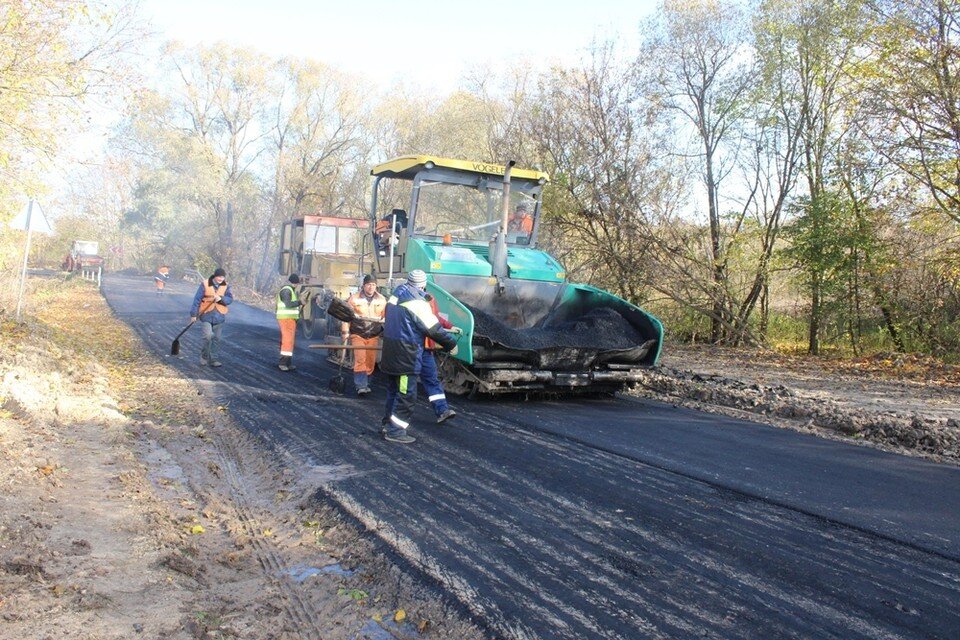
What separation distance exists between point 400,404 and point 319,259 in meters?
9.03

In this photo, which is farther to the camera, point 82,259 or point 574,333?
point 82,259

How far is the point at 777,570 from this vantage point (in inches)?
151

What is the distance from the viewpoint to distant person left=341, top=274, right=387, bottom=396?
8852 mm

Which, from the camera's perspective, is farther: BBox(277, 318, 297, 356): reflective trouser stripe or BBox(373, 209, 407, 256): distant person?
BBox(277, 318, 297, 356): reflective trouser stripe

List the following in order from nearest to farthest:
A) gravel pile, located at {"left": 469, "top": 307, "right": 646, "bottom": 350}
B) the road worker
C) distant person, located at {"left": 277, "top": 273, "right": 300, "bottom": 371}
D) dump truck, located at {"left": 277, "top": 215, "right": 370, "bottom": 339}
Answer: the road worker, gravel pile, located at {"left": 469, "top": 307, "right": 646, "bottom": 350}, distant person, located at {"left": 277, "top": 273, "right": 300, "bottom": 371}, dump truck, located at {"left": 277, "top": 215, "right": 370, "bottom": 339}

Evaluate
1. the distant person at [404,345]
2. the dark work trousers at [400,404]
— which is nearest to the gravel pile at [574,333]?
the distant person at [404,345]

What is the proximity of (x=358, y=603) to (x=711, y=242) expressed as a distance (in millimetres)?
15544

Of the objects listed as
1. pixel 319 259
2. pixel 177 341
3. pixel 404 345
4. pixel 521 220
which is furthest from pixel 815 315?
pixel 177 341

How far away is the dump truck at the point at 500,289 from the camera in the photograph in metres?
8.22

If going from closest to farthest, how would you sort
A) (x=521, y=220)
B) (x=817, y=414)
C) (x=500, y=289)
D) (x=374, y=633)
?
(x=374, y=633)
(x=817, y=414)
(x=500, y=289)
(x=521, y=220)

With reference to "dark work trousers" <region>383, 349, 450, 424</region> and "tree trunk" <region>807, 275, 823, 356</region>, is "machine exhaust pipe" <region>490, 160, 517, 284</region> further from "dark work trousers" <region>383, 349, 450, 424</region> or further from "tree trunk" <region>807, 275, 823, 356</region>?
"tree trunk" <region>807, 275, 823, 356</region>

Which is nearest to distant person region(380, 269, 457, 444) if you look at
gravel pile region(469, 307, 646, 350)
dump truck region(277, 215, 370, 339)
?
gravel pile region(469, 307, 646, 350)

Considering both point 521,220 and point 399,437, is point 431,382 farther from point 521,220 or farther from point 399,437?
point 521,220

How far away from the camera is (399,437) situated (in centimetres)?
658
